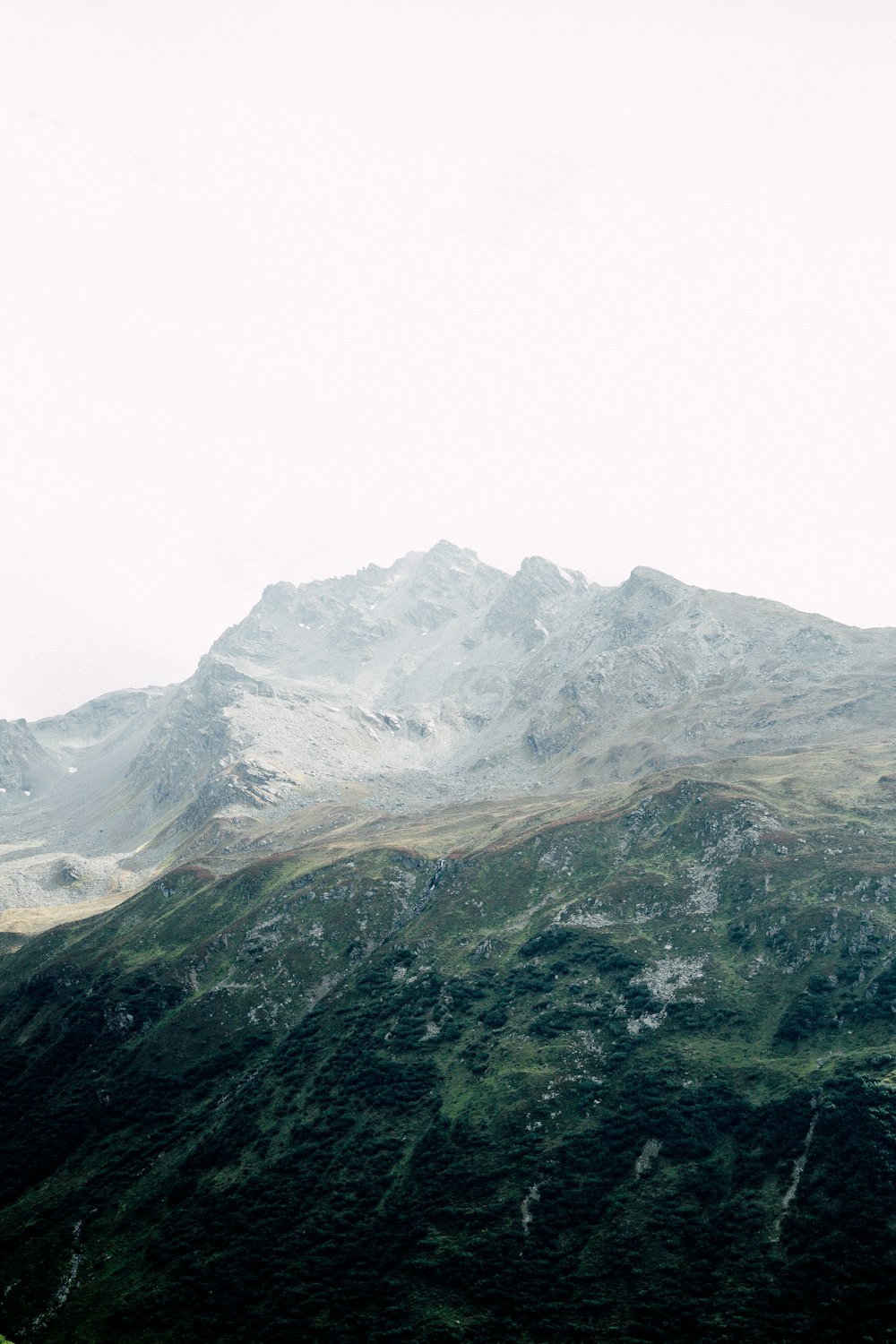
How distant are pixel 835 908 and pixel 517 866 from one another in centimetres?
6096

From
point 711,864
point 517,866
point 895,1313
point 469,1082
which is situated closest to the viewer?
point 895,1313

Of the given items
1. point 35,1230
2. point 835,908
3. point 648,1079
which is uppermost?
point 835,908

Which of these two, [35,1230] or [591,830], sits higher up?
[591,830]

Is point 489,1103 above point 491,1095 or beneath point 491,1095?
beneath

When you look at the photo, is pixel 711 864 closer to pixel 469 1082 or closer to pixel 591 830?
pixel 591 830

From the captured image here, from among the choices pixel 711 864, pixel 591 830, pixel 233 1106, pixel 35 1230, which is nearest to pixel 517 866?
pixel 591 830

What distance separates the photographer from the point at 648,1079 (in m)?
84.1

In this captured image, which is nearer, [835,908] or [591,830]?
[835,908]

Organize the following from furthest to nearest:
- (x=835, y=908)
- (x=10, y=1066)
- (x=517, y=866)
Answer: (x=517, y=866)
(x=10, y=1066)
(x=835, y=908)

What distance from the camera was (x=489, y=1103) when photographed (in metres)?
86.2

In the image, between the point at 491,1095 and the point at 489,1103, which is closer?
the point at 489,1103

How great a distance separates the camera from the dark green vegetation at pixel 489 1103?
62.6 metres

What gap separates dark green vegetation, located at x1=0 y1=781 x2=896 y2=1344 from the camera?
6262 cm

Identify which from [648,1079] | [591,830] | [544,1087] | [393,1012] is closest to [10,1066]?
[393,1012]
